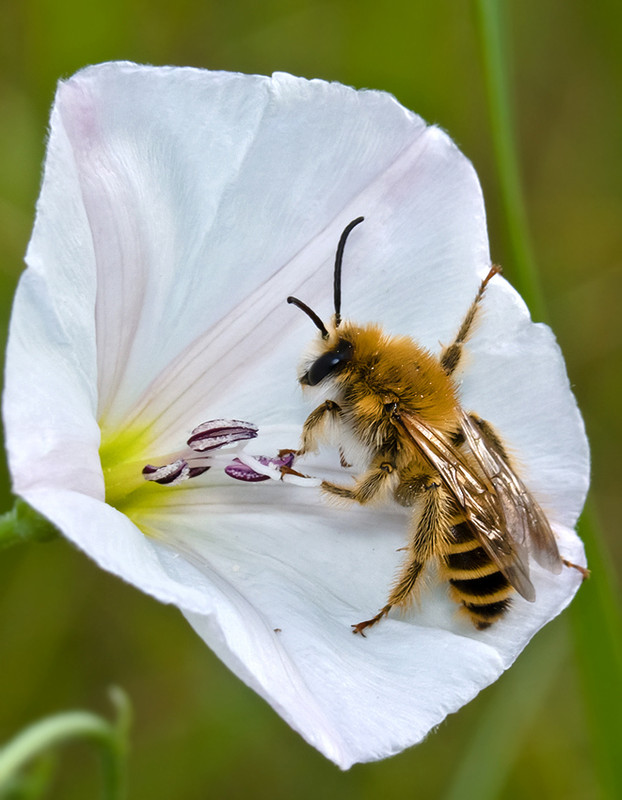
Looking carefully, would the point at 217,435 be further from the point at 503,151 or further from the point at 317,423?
the point at 503,151

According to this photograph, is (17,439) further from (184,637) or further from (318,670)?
(184,637)

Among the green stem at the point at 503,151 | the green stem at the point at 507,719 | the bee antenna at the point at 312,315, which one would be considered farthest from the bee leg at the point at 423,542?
the green stem at the point at 507,719

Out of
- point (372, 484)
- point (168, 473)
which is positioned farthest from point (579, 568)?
point (168, 473)

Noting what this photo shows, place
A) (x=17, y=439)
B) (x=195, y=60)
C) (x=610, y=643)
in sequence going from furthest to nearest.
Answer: (x=195, y=60), (x=610, y=643), (x=17, y=439)

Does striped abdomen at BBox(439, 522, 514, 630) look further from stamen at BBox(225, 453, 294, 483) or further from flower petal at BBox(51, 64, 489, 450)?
flower petal at BBox(51, 64, 489, 450)

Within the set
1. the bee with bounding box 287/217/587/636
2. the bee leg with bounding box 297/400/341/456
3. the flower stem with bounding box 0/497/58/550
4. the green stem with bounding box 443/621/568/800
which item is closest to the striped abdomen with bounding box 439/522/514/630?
the bee with bounding box 287/217/587/636

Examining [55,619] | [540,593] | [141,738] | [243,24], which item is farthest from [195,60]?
[540,593]
